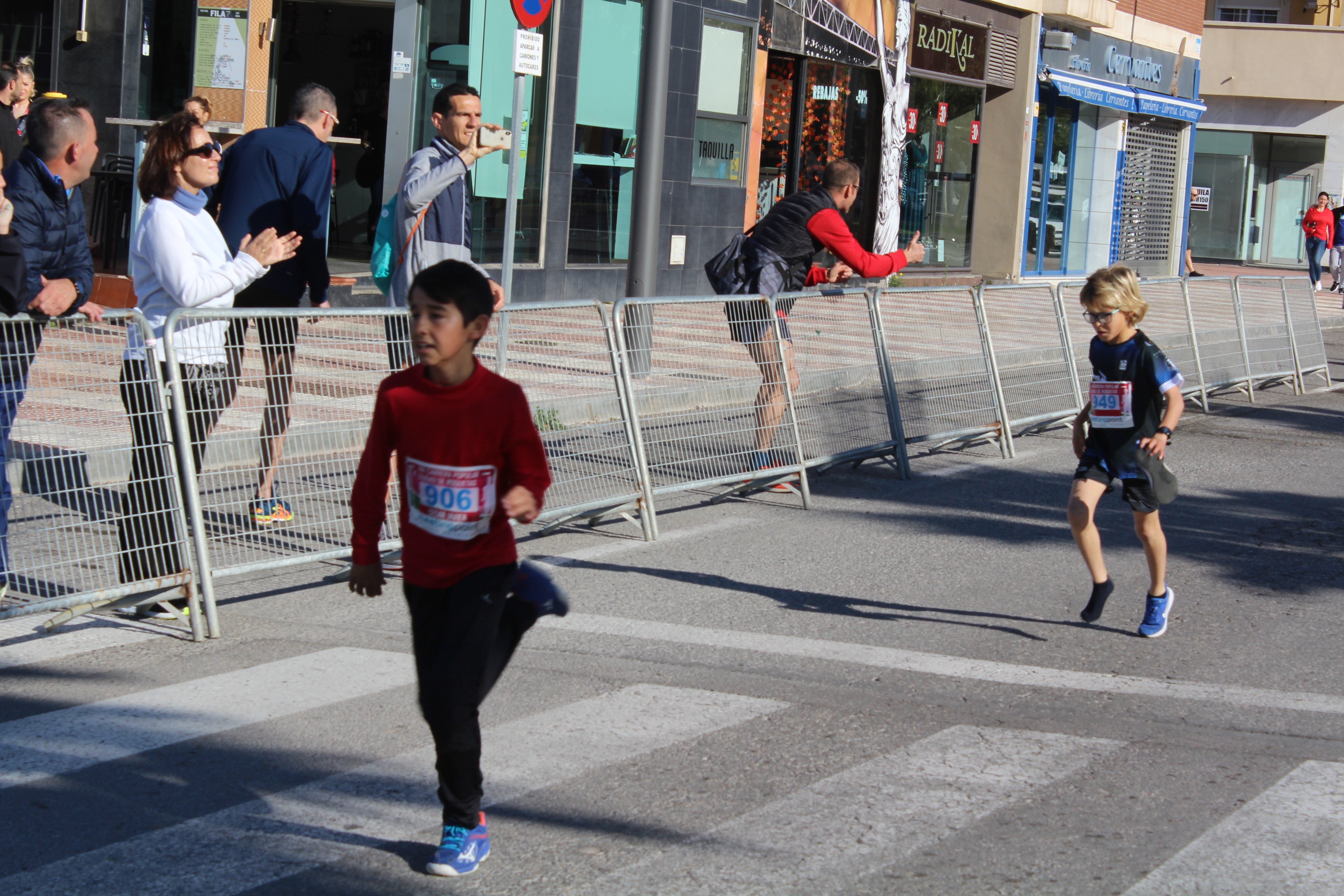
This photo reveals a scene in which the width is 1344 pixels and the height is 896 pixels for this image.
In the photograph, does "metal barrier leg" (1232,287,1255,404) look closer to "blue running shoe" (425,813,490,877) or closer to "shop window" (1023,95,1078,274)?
"blue running shoe" (425,813,490,877)

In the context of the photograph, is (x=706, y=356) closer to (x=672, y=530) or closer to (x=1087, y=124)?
(x=672, y=530)

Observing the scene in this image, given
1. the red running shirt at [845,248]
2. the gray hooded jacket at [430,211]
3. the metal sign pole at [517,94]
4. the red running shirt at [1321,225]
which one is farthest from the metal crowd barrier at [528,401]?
the red running shirt at [1321,225]

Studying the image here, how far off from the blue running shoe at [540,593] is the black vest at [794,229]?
18.4ft

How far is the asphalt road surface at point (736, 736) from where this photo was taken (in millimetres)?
3832

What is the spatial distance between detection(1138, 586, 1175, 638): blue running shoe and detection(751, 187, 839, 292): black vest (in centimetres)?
357

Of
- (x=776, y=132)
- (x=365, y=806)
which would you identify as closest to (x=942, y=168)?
(x=776, y=132)

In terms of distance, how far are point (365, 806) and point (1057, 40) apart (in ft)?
83.2

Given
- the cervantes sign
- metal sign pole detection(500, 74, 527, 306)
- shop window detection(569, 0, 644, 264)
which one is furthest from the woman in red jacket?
metal sign pole detection(500, 74, 527, 306)

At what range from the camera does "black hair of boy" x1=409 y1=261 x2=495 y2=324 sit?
12.1 ft

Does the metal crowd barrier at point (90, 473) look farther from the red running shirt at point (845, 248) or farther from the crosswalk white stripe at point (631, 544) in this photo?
the red running shirt at point (845, 248)

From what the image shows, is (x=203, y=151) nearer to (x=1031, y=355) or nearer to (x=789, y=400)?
(x=789, y=400)

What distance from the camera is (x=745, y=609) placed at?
643 cm

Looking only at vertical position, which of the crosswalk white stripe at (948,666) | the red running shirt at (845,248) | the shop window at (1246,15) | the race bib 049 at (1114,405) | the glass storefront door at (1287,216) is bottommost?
the crosswalk white stripe at (948,666)

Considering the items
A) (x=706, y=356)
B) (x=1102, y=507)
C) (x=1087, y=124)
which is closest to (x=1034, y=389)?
(x=1102, y=507)
